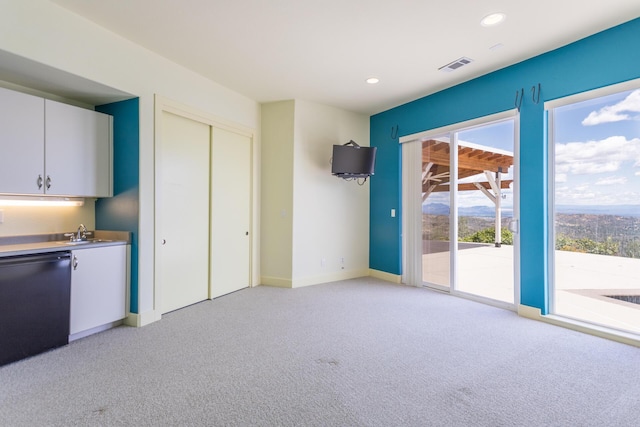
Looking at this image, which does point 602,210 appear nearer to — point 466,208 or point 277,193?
point 466,208

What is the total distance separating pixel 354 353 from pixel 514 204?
258cm

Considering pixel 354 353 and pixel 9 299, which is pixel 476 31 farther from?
pixel 9 299

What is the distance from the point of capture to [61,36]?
2564 millimetres

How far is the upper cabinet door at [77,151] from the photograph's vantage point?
112 inches

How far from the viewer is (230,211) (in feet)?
14.3

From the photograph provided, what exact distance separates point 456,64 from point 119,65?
138 inches

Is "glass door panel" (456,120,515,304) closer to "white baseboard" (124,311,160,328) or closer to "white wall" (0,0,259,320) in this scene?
"white wall" (0,0,259,320)

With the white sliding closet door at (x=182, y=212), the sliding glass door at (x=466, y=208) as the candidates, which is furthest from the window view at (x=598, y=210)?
the white sliding closet door at (x=182, y=212)

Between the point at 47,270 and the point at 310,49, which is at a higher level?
the point at 310,49

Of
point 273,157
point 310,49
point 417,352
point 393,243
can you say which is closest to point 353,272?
point 393,243

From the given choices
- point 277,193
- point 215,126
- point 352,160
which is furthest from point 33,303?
point 352,160

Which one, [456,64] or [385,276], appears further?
[385,276]

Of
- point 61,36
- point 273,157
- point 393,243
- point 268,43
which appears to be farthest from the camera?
point 393,243

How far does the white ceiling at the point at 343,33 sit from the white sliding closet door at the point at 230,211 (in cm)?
85
